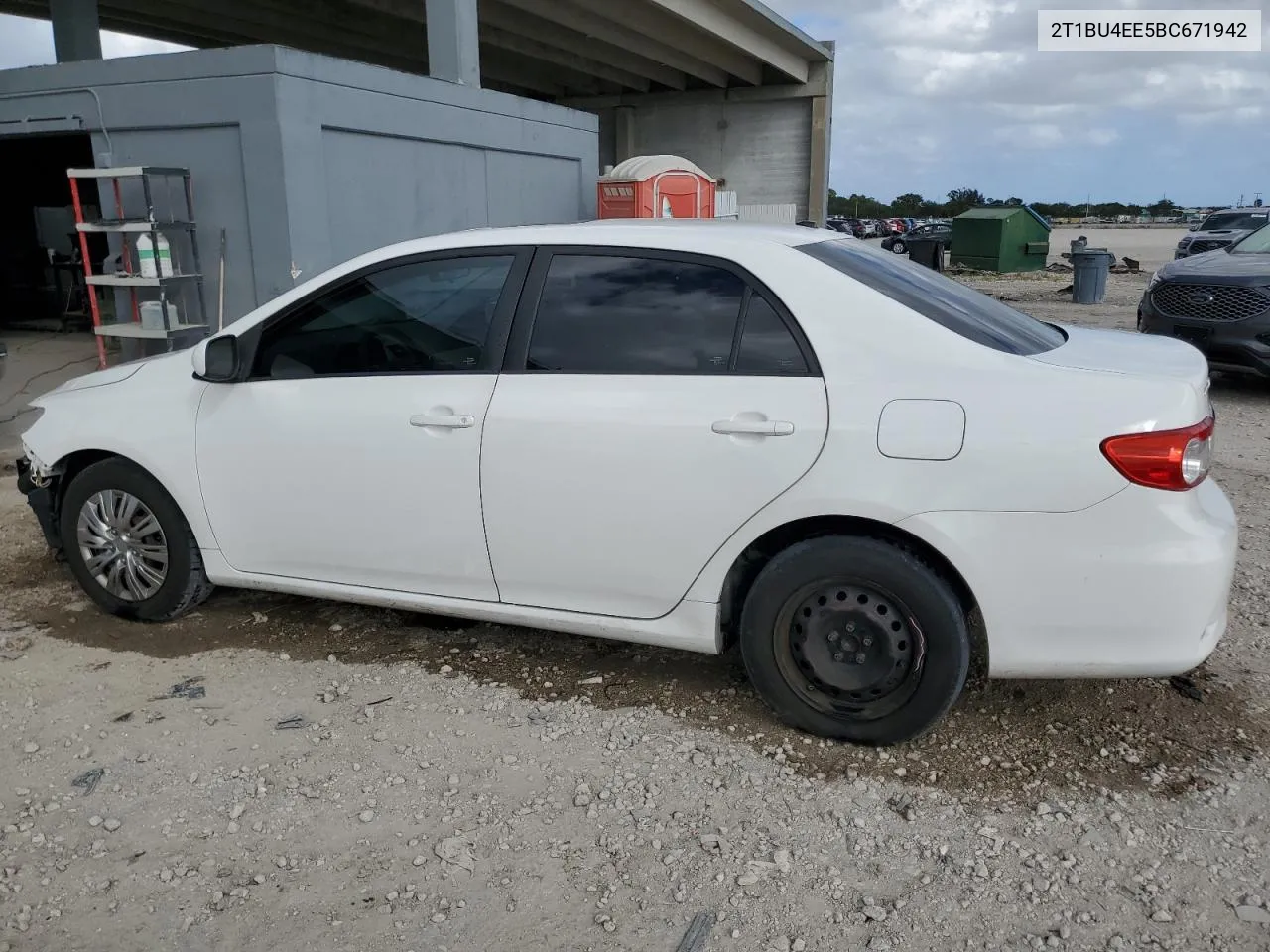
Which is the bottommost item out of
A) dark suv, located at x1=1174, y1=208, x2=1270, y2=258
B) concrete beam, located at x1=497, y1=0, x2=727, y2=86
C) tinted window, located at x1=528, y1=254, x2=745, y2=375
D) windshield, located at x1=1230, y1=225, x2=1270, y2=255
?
tinted window, located at x1=528, y1=254, x2=745, y2=375

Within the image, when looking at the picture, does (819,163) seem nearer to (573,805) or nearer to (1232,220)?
(1232,220)

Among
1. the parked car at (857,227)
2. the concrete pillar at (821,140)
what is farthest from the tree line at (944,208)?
the concrete pillar at (821,140)

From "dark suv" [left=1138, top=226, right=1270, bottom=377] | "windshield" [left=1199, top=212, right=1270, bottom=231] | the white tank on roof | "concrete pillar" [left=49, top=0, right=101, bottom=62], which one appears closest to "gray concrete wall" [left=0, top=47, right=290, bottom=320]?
"concrete pillar" [left=49, top=0, right=101, bottom=62]

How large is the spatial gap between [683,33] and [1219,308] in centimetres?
1356

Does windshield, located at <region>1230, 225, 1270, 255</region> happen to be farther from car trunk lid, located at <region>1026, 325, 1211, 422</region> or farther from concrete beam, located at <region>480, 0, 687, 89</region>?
concrete beam, located at <region>480, 0, 687, 89</region>

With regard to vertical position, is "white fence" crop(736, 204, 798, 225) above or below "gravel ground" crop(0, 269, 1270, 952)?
above

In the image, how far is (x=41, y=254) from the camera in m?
15.6

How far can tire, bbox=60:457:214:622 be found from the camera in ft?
13.9

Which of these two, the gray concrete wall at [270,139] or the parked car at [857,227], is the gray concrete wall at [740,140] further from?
the parked car at [857,227]

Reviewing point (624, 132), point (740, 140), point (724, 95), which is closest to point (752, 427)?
point (740, 140)

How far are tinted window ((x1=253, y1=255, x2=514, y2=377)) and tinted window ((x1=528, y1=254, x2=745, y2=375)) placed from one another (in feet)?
0.81

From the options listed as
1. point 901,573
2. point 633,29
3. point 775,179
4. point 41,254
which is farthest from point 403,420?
point 775,179

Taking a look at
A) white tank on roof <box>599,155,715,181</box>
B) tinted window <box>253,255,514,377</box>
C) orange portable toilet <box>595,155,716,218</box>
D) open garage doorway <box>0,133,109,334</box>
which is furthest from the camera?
open garage doorway <box>0,133,109,334</box>

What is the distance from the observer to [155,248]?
28.3 ft
